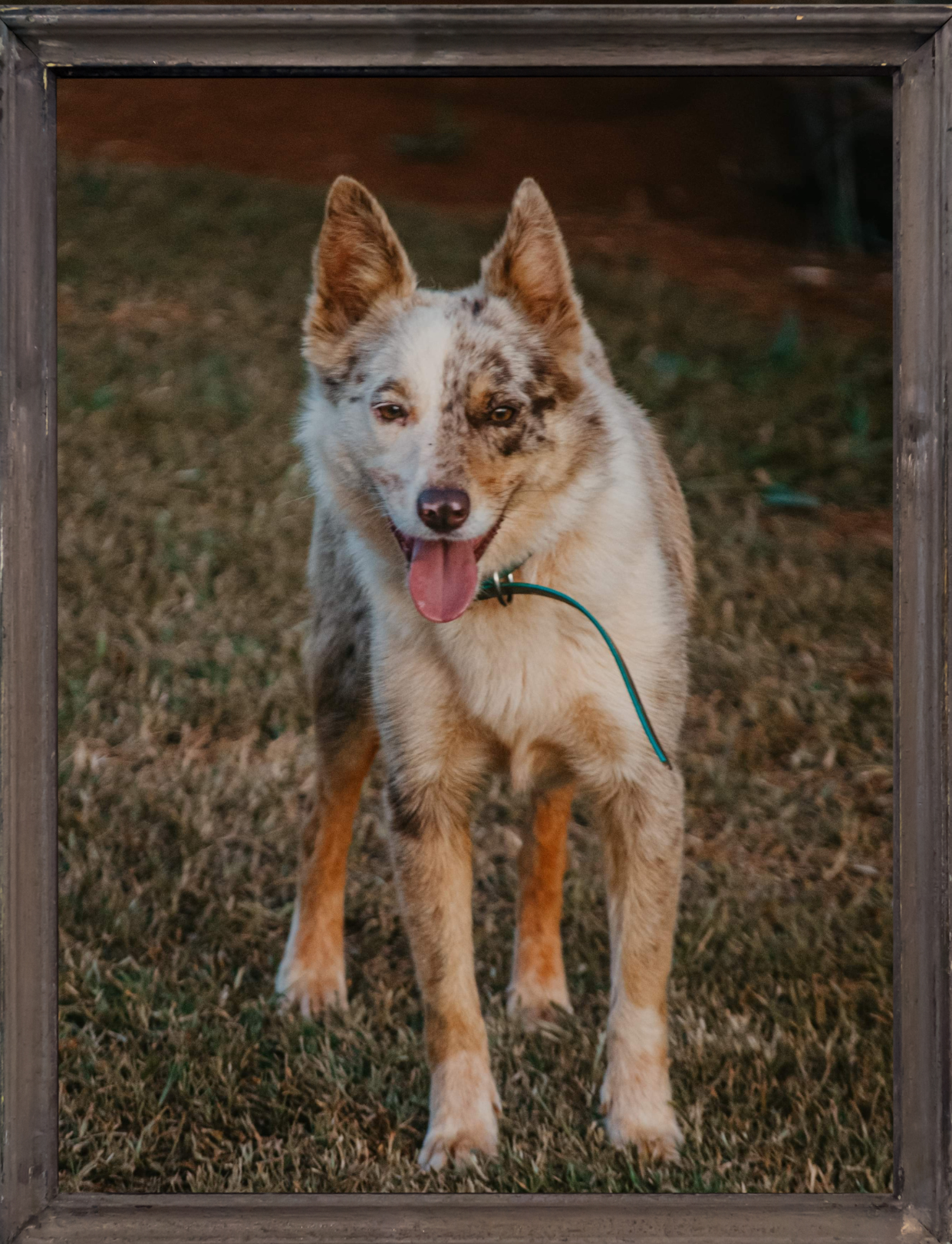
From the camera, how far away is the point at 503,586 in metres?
2.66

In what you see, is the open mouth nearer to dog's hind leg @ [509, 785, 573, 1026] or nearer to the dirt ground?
dog's hind leg @ [509, 785, 573, 1026]

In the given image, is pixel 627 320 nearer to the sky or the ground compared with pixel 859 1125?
nearer to the sky

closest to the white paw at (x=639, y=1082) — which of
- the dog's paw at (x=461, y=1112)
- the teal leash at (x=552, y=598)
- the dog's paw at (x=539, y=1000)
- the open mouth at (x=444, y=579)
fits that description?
the dog's paw at (x=461, y=1112)

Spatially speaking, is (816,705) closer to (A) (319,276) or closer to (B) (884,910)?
(B) (884,910)

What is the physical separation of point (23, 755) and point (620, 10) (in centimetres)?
158

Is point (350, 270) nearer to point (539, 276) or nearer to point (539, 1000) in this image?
point (539, 276)

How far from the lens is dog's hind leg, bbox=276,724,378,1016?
138 inches

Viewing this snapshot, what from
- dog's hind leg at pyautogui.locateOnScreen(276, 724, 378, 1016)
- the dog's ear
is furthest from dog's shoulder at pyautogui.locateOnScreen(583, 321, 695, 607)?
dog's hind leg at pyautogui.locateOnScreen(276, 724, 378, 1016)

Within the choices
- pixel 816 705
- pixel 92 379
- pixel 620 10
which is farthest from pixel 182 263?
pixel 620 10

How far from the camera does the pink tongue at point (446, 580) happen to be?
244 cm

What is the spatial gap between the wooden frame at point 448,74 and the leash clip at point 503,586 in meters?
0.77

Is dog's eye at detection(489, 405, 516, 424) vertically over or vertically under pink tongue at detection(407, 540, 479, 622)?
over

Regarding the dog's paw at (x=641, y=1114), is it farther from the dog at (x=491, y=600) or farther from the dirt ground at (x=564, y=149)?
the dirt ground at (x=564, y=149)

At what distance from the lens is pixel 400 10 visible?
2180 millimetres
